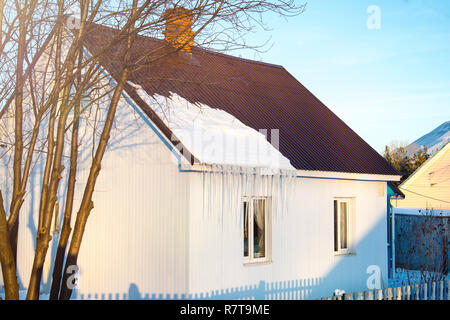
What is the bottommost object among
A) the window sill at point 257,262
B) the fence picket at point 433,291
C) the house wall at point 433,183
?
the fence picket at point 433,291

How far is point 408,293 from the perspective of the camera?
9.73 metres

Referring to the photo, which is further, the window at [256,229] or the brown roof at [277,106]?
the brown roof at [277,106]

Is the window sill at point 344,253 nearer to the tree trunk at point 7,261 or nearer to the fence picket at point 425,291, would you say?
the fence picket at point 425,291

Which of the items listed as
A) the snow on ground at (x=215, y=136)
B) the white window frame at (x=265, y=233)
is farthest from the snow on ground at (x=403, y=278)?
the snow on ground at (x=215, y=136)

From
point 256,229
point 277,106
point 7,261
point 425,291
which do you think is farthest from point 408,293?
point 7,261

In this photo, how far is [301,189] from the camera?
11602 mm

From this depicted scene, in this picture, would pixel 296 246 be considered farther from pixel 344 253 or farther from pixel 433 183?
pixel 433 183

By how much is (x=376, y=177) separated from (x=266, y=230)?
406 centimetres

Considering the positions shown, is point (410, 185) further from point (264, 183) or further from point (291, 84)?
point (264, 183)

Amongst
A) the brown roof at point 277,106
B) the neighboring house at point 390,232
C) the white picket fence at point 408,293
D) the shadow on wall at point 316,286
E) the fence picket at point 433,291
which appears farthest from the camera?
the neighboring house at point 390,232

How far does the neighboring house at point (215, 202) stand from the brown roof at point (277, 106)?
0.05 metres

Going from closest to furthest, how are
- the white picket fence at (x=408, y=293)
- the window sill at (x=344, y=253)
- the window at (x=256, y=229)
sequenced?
the white picket fence at (x=408, y=293)
the window at (x=256, y=229)
the window sill at (x=344, y=253)

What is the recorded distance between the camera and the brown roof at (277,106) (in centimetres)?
1177
